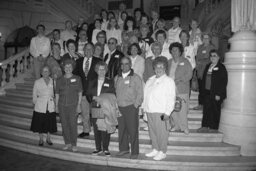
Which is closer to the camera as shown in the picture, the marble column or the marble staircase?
the marble staircase

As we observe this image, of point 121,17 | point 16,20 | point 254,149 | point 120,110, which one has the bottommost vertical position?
point 254,149

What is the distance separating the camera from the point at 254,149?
4.87 m

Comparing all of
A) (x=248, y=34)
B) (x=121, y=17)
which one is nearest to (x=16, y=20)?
(x=121, y=17)

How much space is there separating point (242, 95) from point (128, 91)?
2.46 metres

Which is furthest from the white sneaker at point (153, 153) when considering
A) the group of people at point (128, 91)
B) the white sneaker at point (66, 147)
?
the white sneaker at point (66, 147)

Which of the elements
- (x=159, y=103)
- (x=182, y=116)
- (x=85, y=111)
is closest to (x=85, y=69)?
(x=85, y=111)

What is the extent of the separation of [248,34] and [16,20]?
12452 millimetres

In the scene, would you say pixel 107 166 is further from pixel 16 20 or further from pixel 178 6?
pixel 178 6

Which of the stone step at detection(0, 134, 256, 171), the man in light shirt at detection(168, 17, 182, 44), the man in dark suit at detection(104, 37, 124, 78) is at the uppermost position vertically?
the man in light shirt at detection(168, 17, 182, 44)

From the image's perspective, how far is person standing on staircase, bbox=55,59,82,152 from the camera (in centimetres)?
486

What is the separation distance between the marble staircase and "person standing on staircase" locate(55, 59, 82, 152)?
539mm

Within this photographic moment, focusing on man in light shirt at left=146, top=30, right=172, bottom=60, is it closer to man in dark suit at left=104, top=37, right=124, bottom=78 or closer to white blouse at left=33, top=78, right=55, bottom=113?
man in dark suit at left=104, top=37, right=124, bottom=78

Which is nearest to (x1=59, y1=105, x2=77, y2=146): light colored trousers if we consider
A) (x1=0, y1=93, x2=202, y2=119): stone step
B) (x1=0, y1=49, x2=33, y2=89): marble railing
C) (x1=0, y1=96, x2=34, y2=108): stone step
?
(x1=0, y1=96, x2=34, y2=108): stone step

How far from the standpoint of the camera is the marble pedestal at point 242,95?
193 inches
